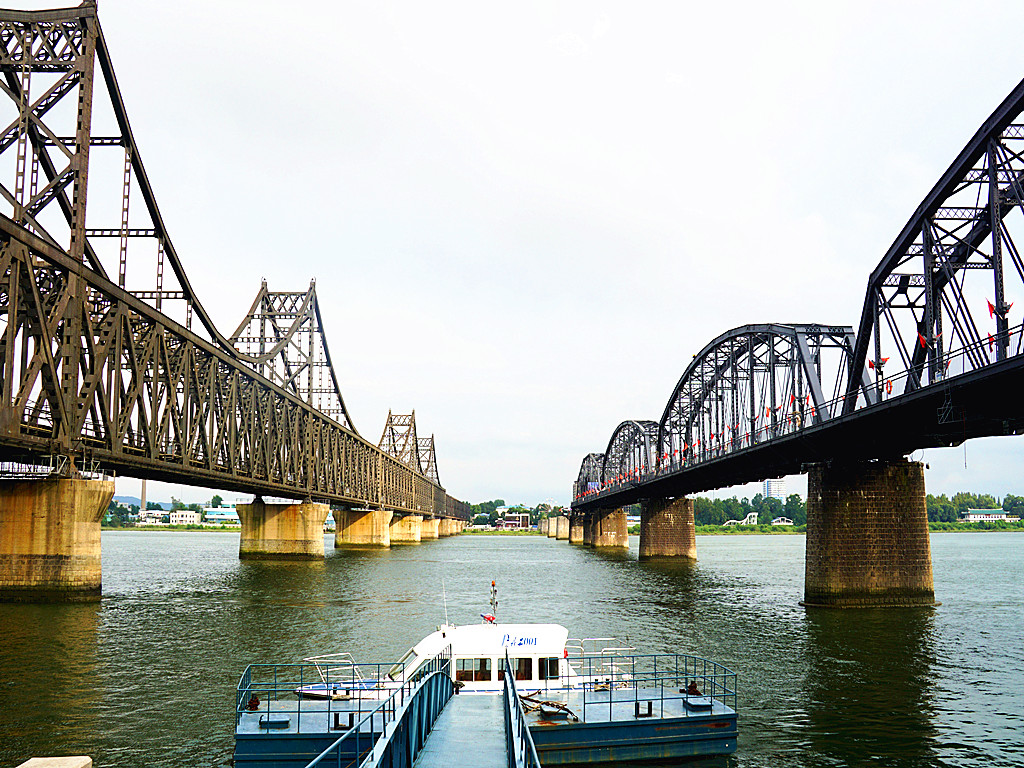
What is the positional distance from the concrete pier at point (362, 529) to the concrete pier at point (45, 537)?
4366 inches

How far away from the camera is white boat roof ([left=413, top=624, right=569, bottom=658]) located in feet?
85.9

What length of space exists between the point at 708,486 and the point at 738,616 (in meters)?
48.0

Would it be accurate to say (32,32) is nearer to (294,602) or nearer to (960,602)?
(294,602)

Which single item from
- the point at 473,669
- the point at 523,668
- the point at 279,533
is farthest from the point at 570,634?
the point at 279,533

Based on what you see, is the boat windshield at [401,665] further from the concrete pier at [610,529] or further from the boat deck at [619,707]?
the concrete pier at [610,529]

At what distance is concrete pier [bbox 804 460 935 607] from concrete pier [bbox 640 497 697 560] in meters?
68.3

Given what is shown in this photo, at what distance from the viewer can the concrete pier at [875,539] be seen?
5481cm

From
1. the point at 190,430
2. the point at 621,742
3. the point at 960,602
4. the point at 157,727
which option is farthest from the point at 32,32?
the point at 960,602

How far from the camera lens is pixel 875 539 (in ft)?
180

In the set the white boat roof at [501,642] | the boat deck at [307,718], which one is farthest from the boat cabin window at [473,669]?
the boat deck at [307,718]

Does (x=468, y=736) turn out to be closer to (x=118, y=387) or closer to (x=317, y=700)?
(x=317, y=700)

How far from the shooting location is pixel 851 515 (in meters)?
55.0

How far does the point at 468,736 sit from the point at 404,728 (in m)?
3.38

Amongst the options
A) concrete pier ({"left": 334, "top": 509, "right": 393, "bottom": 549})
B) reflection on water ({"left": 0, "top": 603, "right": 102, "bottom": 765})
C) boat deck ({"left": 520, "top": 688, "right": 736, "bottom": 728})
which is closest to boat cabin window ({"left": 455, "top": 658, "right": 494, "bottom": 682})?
boat deck ({"left": 520, "top": 688, "right": 736, "bottom": 728})
